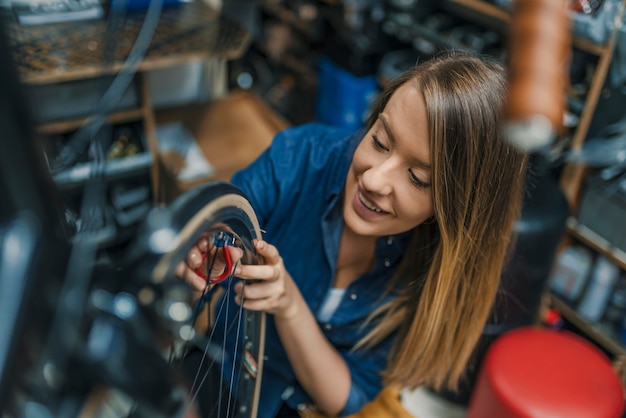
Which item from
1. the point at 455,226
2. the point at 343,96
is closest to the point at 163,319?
the point at 455,226

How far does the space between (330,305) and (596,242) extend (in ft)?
3.93

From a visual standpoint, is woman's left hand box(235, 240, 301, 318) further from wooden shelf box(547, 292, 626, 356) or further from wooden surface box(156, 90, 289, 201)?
wooden shelf box(547, 292, 626, 356)

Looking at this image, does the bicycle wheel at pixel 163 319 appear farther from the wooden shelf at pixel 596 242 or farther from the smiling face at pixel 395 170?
the wooden shelf at pixel 596 242

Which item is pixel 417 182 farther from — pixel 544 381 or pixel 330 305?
pixel 544 381

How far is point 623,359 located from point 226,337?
5.08ft

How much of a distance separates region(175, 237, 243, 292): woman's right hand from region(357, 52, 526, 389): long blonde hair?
280 mm

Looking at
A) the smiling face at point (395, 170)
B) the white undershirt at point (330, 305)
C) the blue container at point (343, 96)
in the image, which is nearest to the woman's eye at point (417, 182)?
the smiling face at point (395, 170)

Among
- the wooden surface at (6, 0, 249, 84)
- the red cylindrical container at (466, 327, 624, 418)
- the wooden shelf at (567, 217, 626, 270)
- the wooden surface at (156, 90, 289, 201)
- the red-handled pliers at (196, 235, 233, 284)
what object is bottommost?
the red cylindrical container at (466, 327, 624, 418)

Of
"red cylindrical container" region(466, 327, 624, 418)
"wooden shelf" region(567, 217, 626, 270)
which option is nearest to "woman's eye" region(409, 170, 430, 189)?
"red cylindrical container" region(466, 327, 624, 418)

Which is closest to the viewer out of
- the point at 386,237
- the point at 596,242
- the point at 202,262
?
the point at 202,262

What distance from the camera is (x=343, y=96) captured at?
2.45 metres

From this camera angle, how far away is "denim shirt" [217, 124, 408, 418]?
34.1 inches

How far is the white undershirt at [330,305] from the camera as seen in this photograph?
0.94m

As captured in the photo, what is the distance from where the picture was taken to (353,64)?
96.7 inches
